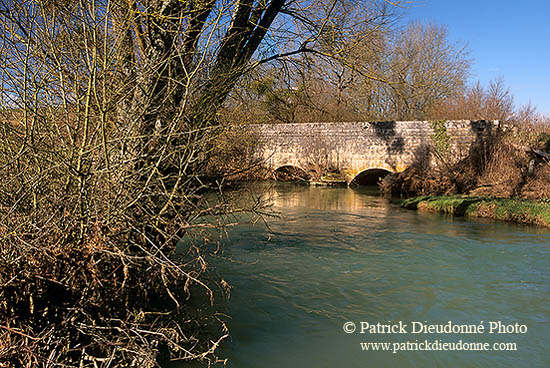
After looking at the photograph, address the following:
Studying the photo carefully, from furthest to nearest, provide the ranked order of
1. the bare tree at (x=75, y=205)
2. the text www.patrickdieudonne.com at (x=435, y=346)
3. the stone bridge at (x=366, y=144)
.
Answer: the stone bridge at (x=366, y=144) < the text www.patrickdieudonne.com at (x=435, y=346) < the bare tree at (x=75, y=205)

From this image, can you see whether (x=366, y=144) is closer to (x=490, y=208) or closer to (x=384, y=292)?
(x=490, y=208)

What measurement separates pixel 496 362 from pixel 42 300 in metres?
4.23

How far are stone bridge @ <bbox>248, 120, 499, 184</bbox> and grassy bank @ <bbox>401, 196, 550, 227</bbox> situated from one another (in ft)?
13.6

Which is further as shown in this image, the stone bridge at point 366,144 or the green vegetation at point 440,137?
the green vegetation at point 440,137

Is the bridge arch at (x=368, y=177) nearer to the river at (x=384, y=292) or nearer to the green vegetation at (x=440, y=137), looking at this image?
the green vegetation at (x=440, y=137)

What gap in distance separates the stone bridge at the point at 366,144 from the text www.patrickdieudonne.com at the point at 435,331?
36.7ft

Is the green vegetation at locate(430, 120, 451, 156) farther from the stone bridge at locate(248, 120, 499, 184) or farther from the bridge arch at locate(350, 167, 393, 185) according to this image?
the bridge arch at locate(350, 167, 393, 185)

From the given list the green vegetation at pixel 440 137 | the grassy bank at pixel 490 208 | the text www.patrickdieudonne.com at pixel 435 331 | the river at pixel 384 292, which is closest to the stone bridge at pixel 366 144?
the green vegetation at pixel 440 137

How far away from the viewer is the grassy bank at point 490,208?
11.6m

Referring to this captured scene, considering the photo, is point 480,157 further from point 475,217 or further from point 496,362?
point 496,362

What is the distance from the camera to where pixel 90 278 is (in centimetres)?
405

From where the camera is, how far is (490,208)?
12664mm

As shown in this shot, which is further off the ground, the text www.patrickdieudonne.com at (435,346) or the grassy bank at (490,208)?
the grassy bank at (490,208)

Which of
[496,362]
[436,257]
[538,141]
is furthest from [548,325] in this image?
[538,141]
